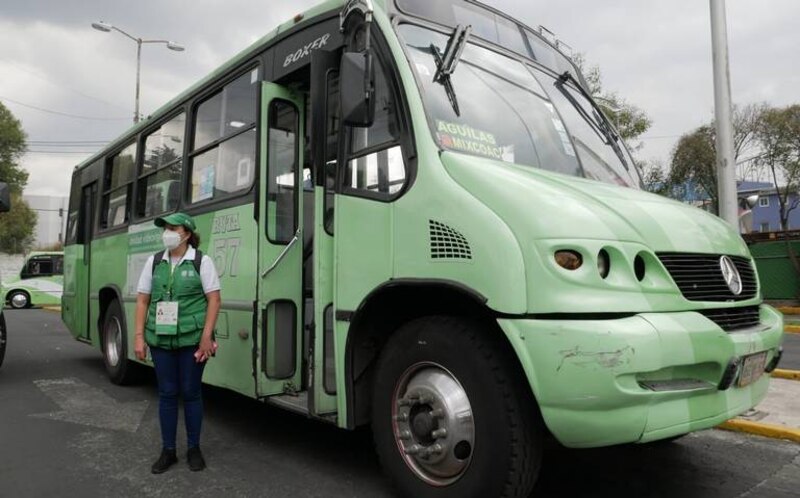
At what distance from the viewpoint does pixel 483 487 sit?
108 inches

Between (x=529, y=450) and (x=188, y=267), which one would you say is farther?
(x=188, y=267)

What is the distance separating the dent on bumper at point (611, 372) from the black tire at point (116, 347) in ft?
17.8

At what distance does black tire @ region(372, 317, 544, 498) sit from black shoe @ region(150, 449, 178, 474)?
1.62 m

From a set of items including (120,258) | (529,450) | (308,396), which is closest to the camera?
(529,450)

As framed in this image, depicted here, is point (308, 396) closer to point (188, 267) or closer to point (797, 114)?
point (188, 267)

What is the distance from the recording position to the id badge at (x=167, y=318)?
12.9ft

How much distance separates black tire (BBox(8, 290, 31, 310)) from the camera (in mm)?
23266

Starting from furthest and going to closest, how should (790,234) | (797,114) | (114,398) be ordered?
1. (797,114)
2. (790,234)
3. (114,398)

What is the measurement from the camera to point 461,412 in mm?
2910

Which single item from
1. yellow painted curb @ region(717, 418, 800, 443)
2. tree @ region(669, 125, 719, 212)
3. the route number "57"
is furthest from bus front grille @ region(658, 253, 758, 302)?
tree @ region(669, 125, 719, 212)

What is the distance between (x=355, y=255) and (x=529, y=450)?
1.40 metres

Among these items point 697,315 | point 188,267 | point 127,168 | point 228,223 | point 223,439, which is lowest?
point 223,439

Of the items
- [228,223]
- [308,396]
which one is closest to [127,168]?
[228,223]

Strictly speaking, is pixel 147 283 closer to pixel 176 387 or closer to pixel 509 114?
pixel 176 387
